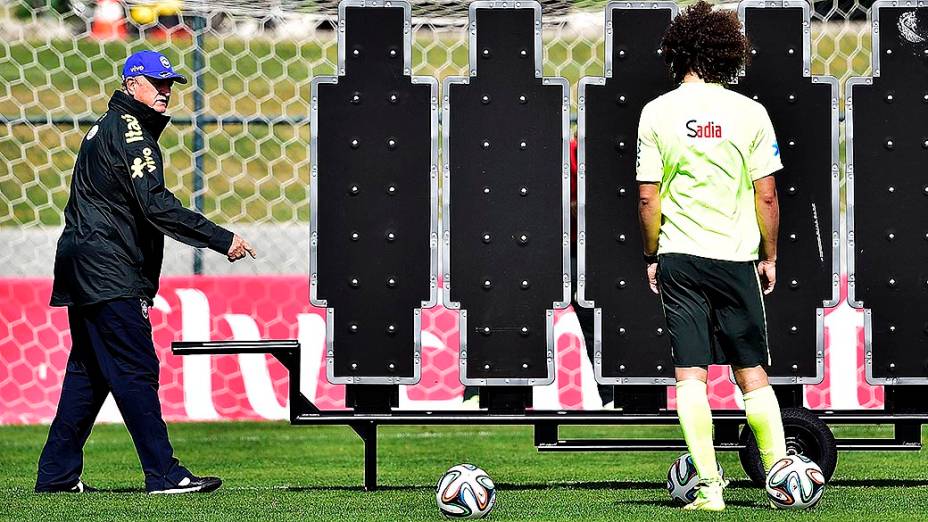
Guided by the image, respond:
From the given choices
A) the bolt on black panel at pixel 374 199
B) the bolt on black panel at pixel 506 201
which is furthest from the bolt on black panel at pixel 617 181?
the bolt on black panel at pixel 374 199

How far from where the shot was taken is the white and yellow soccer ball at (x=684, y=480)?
627cm

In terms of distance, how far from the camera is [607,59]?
7152mm

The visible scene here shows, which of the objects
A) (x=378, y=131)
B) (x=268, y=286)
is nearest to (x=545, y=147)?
(x=378, y=131)

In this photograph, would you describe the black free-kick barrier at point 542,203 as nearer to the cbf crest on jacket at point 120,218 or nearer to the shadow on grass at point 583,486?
the shadow on grass at point 583,486

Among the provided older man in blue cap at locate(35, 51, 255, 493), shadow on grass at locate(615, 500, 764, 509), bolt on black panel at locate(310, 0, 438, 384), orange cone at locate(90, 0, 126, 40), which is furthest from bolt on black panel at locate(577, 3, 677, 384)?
orange cone at locate(90, 0, 126, 40)

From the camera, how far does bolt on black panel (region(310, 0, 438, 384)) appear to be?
7.18m

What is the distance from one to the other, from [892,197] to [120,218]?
131 inches

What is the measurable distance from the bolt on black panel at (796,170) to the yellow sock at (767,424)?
1.10 metres

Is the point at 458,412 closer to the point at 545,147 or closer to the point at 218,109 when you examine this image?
the point at 545,147

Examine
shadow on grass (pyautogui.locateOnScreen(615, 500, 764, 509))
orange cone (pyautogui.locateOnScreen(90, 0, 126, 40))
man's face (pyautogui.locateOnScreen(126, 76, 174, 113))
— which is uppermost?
orange cone (pyautogui.locateOnScreen(90, 0, 126, 40))

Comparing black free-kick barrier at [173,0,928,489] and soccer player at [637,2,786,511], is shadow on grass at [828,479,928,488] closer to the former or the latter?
black free-kick barrier at [173,0,928,489]

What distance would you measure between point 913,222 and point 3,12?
639 cm

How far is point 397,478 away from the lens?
7855 millimetres

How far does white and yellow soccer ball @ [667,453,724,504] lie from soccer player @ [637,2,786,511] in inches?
7.2
